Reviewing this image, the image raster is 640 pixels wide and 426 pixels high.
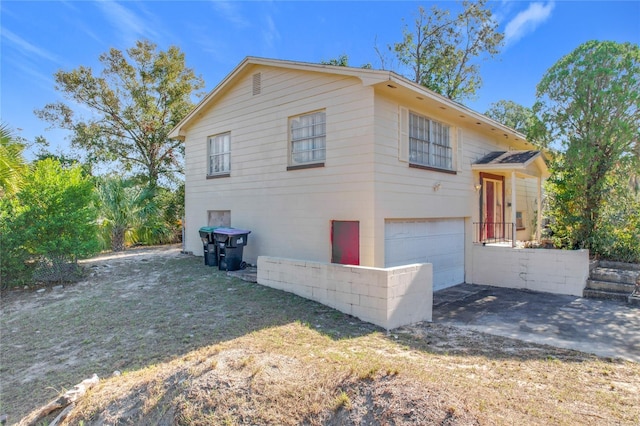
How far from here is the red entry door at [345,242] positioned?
26.7ft

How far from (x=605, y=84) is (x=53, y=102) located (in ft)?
79.8

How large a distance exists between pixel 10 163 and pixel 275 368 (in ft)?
28.7

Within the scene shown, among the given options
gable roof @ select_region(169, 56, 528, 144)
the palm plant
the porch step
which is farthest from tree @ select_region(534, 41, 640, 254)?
the palm plant

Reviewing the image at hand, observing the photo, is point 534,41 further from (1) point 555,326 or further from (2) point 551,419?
(2) point 551,419

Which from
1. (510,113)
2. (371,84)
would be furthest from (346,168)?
(510,113)

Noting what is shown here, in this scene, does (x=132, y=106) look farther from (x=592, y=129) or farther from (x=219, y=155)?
(x=592, y=129)

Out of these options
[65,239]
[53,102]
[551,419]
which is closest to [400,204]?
[551,419]

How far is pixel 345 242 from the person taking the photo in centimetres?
833

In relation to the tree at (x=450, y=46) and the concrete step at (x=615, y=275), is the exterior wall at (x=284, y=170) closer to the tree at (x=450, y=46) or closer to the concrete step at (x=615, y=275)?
the concrete step at (x=615, y=275)

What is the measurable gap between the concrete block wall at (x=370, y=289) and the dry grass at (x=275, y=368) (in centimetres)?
27

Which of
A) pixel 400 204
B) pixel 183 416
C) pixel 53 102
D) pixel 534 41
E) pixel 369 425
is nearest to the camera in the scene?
pixel 369 425

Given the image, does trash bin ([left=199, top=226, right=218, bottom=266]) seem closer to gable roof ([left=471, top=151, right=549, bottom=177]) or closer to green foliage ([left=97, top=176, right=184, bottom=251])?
green foliage ([left=97, top=176, right=184, bottom=251])

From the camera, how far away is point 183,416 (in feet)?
10.9

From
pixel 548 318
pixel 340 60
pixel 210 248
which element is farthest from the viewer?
pixel 340 60
